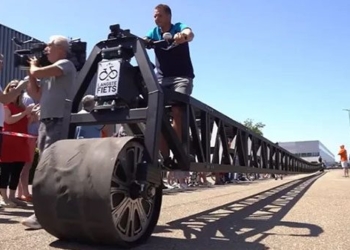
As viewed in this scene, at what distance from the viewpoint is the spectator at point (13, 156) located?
229 inches

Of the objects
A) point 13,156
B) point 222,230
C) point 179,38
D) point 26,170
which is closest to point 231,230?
point 222,230

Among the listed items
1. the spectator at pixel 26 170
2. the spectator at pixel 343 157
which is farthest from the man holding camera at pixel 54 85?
the spectator at pixel 343 157

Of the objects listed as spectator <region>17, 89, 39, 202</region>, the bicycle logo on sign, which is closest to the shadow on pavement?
the bicycle logo on sign

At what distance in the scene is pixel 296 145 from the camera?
419ft

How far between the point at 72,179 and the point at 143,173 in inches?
21.2

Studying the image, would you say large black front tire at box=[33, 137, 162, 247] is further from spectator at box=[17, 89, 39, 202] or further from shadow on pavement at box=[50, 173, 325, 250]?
spectator at box=[17, 89, 39, 202]

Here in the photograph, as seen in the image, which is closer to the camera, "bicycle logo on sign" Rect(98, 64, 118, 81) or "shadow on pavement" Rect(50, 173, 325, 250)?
"shadow on pavement" Rect(50, 173, 325, 250)

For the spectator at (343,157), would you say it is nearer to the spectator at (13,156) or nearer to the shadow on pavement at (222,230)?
the shadow on pavement at (222,230)

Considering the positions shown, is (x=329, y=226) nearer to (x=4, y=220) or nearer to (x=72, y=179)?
(x=72, y=179)

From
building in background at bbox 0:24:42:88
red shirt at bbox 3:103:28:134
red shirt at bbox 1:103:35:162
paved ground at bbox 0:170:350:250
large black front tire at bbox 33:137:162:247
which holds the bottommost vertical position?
paved ground at bbox 0:170:350:250

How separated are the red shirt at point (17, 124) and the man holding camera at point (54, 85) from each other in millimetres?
1842

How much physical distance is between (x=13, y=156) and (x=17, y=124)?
0.59 m

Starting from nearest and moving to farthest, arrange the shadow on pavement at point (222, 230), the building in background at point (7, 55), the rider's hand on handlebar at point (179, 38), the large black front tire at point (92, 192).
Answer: the large black front tire at point (92, 192) < the shadow on pavement at point (222, 230) < the rider's hand on handlebar at point (179, 38) < the building in background at point (7, 55)

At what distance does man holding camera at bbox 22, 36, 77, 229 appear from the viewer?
412cm
